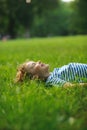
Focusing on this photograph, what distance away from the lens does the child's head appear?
23.0 feet

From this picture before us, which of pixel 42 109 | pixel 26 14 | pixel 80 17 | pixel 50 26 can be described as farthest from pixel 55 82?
pixel 50 26

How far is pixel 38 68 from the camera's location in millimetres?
6980

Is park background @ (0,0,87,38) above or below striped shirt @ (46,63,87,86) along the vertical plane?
above

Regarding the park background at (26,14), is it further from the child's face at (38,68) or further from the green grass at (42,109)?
the green grass at (42,109)

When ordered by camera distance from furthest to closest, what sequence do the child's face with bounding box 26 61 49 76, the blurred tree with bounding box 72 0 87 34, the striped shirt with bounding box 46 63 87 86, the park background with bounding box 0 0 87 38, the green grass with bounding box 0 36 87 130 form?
1. the blurred tree with bounding box 72 0 87 34
2. the park background with bounding box 0 0 87 38
3. the striped shirt with bounding box 46 63 87 86
4. the child's face with bounding box 26 61 49 76
5. the green grass with bounding box 0 36 87 130

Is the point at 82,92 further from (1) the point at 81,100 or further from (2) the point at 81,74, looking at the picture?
(2) the point at 81,74

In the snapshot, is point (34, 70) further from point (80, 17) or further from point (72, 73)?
point (80, 17)

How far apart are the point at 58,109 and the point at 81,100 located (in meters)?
0.88

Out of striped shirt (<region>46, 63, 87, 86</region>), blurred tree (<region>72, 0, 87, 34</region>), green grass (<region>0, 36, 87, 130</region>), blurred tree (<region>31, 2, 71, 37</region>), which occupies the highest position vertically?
blurred tree (<region>31, 2, 71, 37</region>)

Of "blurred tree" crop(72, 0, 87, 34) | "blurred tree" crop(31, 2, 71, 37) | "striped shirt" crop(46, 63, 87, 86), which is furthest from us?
"blurred tree" crop(31, 2, 71, 37)

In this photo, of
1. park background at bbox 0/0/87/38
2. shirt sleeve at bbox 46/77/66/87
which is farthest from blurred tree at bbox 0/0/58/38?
shirt sleeve at bbox 46/77/66/87

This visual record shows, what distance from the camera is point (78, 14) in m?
67.0

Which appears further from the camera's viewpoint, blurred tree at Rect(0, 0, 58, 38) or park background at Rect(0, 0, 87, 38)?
park background at Rect(0, 0, 87, 38)

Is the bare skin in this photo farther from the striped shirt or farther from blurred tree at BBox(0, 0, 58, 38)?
blurred tree at BBox(0, 0, 58, 38)
